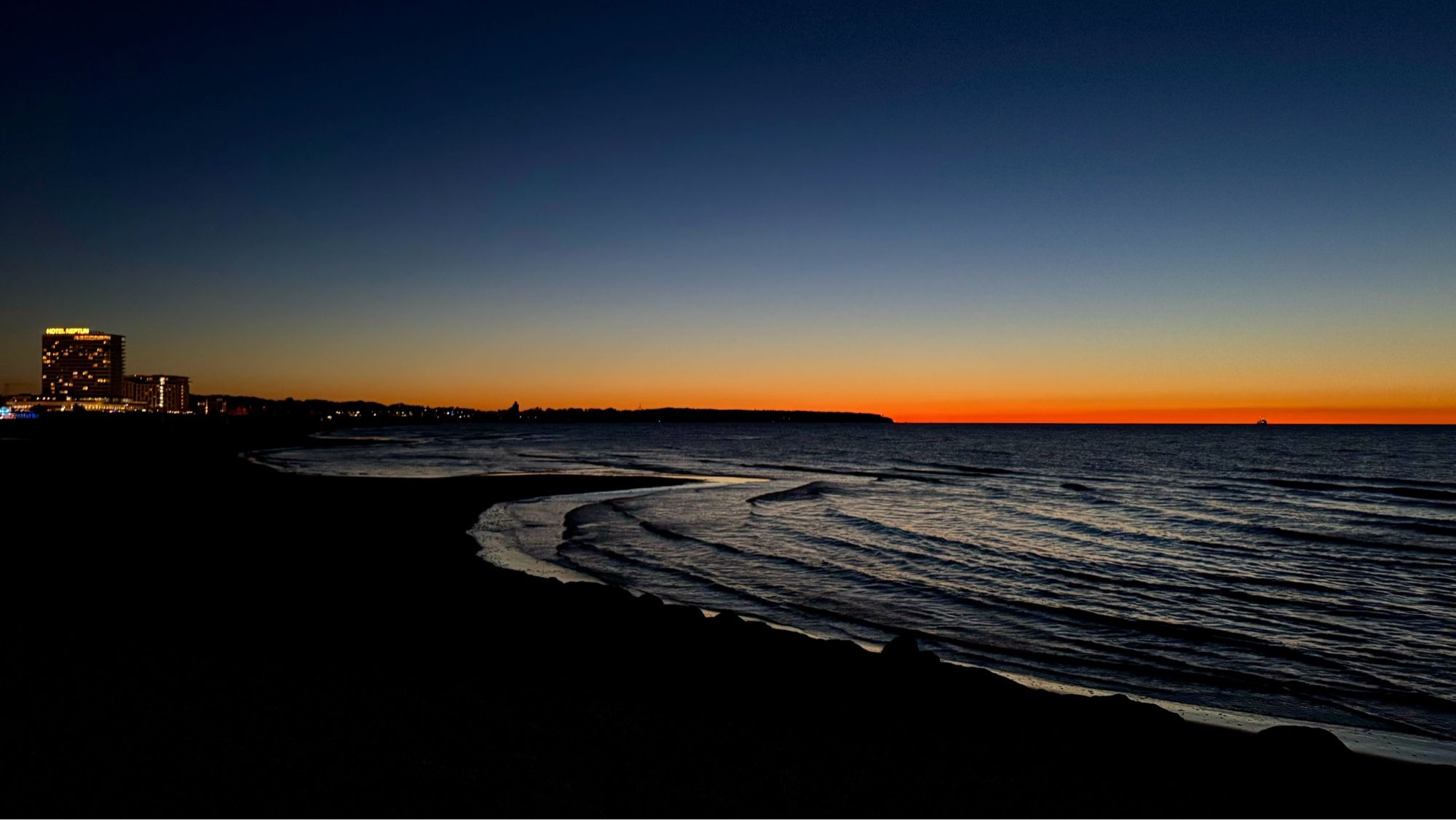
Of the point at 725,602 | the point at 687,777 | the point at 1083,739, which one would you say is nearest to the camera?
the point at 687,777

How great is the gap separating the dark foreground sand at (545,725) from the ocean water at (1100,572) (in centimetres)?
357

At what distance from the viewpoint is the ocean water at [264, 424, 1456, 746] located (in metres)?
11.1

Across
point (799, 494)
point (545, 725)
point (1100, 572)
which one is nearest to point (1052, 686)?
point (545, 725)

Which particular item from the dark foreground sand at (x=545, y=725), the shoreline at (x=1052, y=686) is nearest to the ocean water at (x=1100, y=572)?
the shoreline at (x=1052, y=686)

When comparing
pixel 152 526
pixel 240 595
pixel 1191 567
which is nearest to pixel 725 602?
pixel 240 595

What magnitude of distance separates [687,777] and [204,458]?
56.3 meters

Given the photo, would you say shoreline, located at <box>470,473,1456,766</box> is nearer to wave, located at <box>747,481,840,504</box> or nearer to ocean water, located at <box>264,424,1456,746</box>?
ocean water, located at <box>264,424,1456,746</box>

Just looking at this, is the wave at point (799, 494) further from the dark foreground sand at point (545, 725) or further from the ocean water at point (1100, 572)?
the dark foreground sand at point (545, 725)

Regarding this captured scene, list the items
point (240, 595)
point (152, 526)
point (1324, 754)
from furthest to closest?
point (152, 526)
point (240, 595)
point (1324, 754)

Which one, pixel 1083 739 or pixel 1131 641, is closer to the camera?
pixel 1083 739

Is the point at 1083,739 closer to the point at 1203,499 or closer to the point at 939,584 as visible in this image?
the point at 939,584

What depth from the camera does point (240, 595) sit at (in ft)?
37.4

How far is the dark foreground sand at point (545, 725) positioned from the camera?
18.2 ft

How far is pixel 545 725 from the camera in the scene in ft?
22.1
